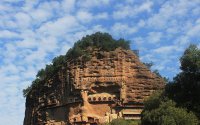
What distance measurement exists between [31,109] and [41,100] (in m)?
4.08

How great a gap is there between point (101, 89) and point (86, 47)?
Result: 24.6 ft

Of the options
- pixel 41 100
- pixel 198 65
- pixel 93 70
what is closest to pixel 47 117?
pixel 41 100

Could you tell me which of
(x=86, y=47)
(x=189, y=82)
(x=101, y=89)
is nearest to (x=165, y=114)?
(x=189, y=82)

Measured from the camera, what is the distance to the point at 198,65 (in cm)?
3425

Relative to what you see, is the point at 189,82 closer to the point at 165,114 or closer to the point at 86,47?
the point at 165,114

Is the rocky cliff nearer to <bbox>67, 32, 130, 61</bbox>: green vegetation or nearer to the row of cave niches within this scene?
the row of cave niches

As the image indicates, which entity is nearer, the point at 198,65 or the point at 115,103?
the point at 198,65

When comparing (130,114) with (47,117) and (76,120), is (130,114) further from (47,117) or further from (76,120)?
(47,117)

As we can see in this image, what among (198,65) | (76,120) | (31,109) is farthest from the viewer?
(31,109)

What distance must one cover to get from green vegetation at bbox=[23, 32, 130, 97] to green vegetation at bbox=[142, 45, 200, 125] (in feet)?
79.8

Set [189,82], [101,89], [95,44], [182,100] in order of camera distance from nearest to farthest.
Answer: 1. [189,82]
2. [182,100]
3. [101,89]
4. [95,44]

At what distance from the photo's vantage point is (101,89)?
58000 mm

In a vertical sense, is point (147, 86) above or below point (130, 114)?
above

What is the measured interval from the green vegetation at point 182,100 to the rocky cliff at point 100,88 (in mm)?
20494
